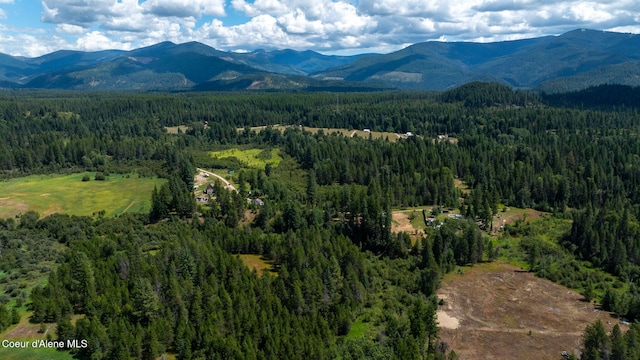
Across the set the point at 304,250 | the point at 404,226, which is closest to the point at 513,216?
the point at 404,226

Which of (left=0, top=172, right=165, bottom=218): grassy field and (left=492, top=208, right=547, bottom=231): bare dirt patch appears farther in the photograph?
(left=0, top=172, right=165, bottom=218): grassy field

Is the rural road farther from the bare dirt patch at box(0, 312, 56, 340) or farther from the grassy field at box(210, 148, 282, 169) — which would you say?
the bare dirt patch at box(0, 312, 56, 340)

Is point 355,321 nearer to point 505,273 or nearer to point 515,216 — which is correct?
point 505,273

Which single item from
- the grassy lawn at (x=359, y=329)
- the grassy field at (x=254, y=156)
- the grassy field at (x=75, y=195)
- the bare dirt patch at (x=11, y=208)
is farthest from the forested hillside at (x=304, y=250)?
the bare dirt patch at (x=11, y=208)

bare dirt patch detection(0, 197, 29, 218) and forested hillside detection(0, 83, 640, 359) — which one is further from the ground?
bare dirt patch detection(0, 197, 29, 218)

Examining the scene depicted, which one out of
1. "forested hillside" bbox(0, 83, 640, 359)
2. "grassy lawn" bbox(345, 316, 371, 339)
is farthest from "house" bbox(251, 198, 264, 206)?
"grassy lawn" bbox(345, 316, 371, 339)
